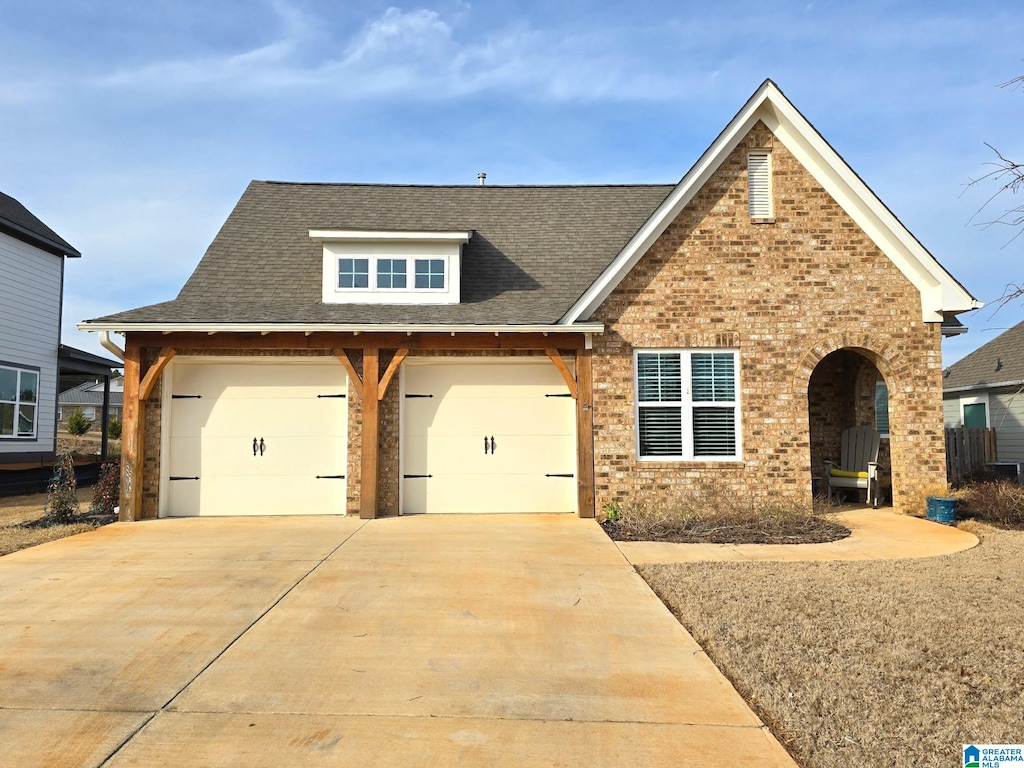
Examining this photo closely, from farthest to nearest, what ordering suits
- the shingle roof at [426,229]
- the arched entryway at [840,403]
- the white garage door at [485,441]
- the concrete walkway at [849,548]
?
the arched entryway at [840,403]
the white garage door at [485,441]
the shingle roof at [426,229]
the concrete walkway at [849,548]

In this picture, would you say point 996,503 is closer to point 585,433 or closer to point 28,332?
point 585,433

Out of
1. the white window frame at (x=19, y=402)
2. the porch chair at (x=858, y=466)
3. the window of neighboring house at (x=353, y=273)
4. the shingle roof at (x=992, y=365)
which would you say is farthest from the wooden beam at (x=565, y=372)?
the white window frame at (x=19, y=402)

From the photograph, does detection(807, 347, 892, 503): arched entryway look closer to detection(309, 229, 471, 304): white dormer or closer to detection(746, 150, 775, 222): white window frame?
detection(746, 150, 775, 222): white window frame

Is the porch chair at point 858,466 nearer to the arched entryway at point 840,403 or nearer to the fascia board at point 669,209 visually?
the arched entryway at point 840,403

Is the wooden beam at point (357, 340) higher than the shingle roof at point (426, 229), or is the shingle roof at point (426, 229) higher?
the shingle roof at point (426, 229)

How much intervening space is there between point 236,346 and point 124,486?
107 inches

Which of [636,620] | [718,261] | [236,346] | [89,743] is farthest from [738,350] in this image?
[89,743]

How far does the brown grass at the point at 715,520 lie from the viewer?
9.15 meters

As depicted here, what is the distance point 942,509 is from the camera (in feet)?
33.3

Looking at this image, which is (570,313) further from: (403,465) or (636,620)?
(636,620)

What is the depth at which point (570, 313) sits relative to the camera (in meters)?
10.7

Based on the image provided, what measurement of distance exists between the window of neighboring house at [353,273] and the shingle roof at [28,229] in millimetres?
9765

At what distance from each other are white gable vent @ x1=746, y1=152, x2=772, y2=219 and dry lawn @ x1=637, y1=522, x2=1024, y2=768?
598cm

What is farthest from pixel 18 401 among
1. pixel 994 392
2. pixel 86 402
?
pixel 86 402
